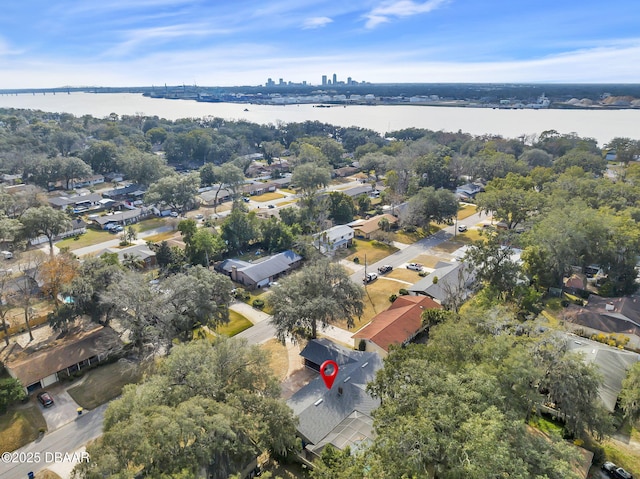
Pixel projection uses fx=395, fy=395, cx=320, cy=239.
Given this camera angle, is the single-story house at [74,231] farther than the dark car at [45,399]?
Yes

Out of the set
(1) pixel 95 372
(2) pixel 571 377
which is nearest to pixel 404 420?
(2) pixel 571 377

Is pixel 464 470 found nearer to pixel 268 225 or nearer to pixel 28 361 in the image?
pixel 28 361

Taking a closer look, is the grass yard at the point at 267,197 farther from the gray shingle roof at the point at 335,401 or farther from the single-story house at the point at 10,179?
the gray shingle roof at the point at 335,401

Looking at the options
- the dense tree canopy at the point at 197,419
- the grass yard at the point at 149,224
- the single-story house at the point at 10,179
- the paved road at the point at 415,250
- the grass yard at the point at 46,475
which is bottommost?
the paved road at the point at 415,250

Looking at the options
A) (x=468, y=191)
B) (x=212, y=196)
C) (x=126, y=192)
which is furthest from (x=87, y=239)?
(x=468, y=191)

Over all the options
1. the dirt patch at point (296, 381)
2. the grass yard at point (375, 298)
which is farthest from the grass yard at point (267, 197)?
the dirt patch at point (296, 381)

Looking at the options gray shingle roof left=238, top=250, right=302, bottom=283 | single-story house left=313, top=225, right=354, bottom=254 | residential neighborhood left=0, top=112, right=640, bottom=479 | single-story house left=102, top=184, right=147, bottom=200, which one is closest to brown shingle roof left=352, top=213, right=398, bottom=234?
residential neighborhood left=0, top=112, right=640, bottom=479

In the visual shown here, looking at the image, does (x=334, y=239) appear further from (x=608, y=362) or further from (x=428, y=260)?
(x=608, y=362)
